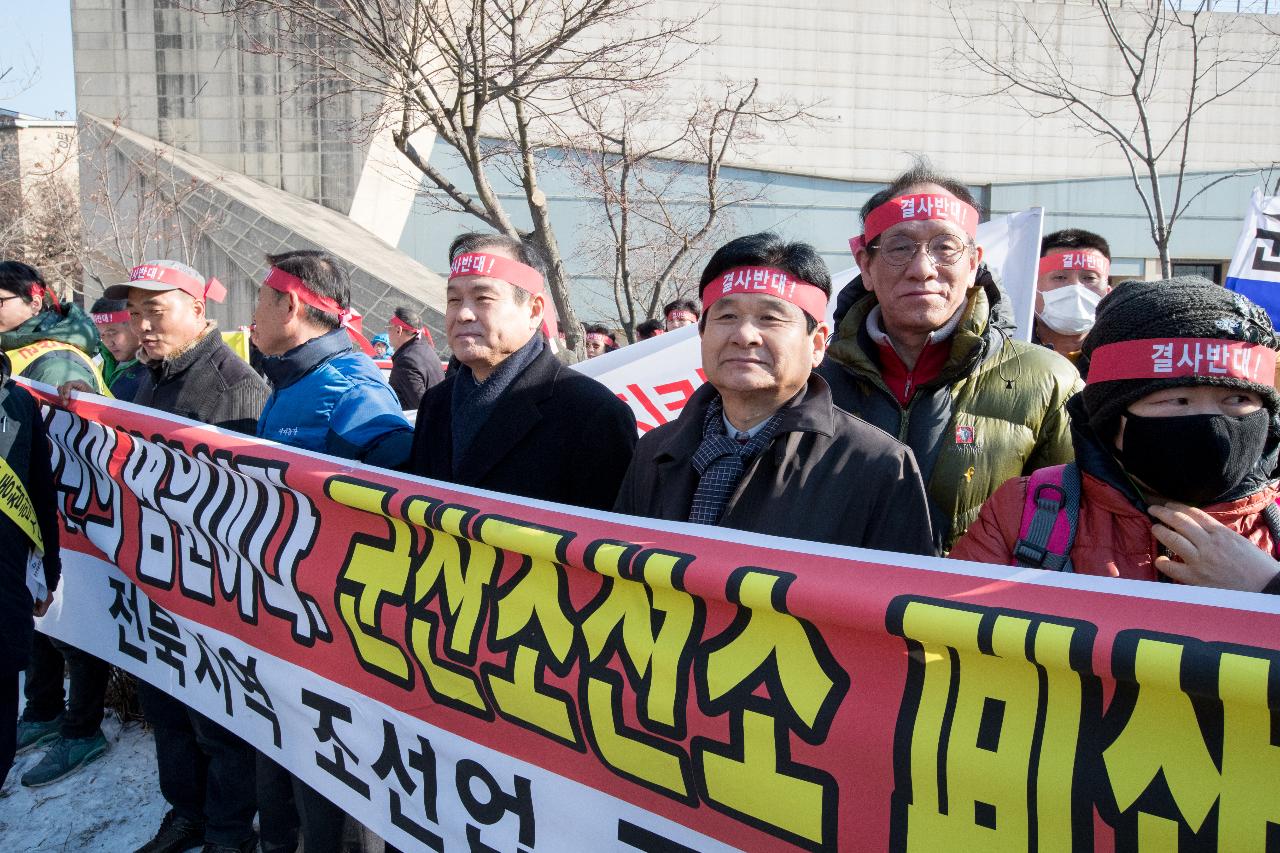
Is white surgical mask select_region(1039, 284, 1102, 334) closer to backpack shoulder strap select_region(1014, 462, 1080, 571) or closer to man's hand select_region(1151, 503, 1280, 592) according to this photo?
backpack shoulder strap select_region(1014, 462, 1080, 571)

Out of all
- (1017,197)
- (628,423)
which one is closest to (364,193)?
(1017,197)

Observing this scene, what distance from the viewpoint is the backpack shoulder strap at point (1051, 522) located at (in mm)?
1965

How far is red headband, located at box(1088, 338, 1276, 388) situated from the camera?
1.79 m

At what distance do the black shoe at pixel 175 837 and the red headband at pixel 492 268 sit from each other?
2.28 metres

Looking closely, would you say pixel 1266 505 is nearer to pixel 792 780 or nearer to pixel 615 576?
pixel 792 780

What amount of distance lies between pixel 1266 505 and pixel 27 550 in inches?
148

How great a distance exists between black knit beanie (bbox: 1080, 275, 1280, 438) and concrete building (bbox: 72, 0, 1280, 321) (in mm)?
A: 22655

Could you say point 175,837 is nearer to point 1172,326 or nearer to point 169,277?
point 169,277

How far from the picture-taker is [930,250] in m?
2.64

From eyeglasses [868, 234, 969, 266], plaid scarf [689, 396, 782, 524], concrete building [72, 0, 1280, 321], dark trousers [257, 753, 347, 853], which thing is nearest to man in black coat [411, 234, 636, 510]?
plaid scarf [689, 396, 782, 524]

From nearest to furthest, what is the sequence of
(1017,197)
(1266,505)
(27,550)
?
(1266,505), (27,550), (1017,197)

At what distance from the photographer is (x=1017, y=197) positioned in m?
31.6

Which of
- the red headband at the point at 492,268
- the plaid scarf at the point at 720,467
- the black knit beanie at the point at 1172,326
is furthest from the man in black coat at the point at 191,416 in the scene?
the black knit beanie at the point at 1172,326

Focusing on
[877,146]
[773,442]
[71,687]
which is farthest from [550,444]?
[877,146]
